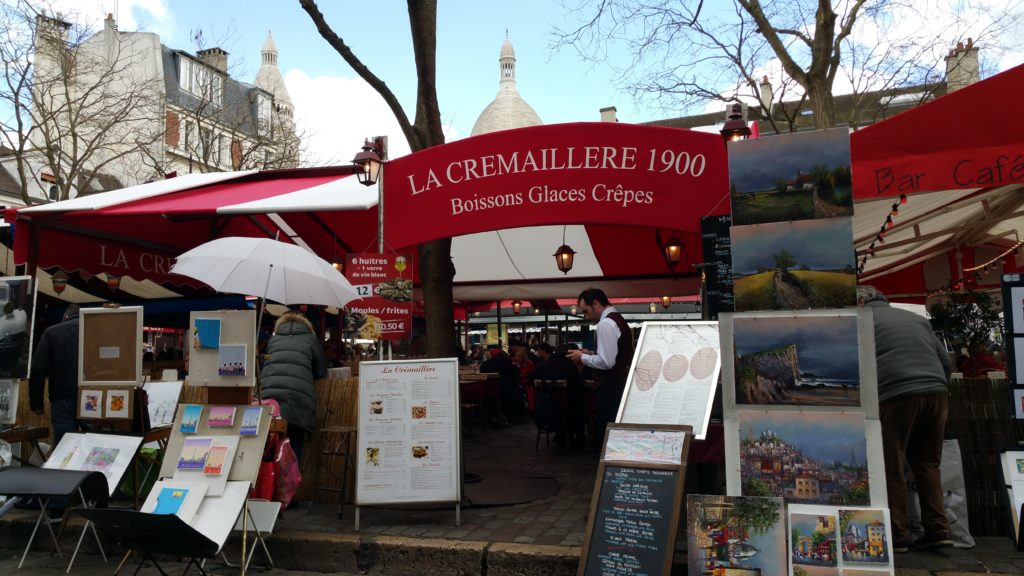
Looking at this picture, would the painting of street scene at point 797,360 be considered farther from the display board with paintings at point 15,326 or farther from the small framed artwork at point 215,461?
the display board with paintings at point 15,326

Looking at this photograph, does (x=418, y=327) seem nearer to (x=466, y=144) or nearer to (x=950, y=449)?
(x=466, y=144)

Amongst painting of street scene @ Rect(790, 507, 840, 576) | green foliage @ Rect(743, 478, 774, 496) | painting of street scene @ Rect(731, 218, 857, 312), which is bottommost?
painting of street scene @ Rect(790, 507, 840, 576)

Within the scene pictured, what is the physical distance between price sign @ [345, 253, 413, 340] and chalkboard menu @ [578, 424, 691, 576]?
2404mm

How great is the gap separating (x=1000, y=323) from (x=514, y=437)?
20.5 feet

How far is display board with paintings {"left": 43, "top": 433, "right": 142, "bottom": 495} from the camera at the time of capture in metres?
5.16

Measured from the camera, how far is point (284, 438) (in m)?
5.39

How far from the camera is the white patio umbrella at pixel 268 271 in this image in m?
5.45

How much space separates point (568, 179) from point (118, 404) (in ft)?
12.8

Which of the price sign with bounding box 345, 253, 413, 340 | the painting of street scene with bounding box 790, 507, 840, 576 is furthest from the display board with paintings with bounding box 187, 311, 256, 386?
the painting of street scene with bounding box 790, 507, 840, 576

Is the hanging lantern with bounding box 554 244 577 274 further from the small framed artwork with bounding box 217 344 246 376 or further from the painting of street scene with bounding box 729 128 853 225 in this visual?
the painting of street scene with bounding box 729 128 853 225

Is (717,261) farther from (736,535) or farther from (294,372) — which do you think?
(294,372)

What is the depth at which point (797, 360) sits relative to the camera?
3.56 metres

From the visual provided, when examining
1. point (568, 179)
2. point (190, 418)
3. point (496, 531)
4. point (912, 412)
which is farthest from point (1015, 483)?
point (190, 418)

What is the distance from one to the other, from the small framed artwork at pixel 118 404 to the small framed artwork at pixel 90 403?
0.06m
